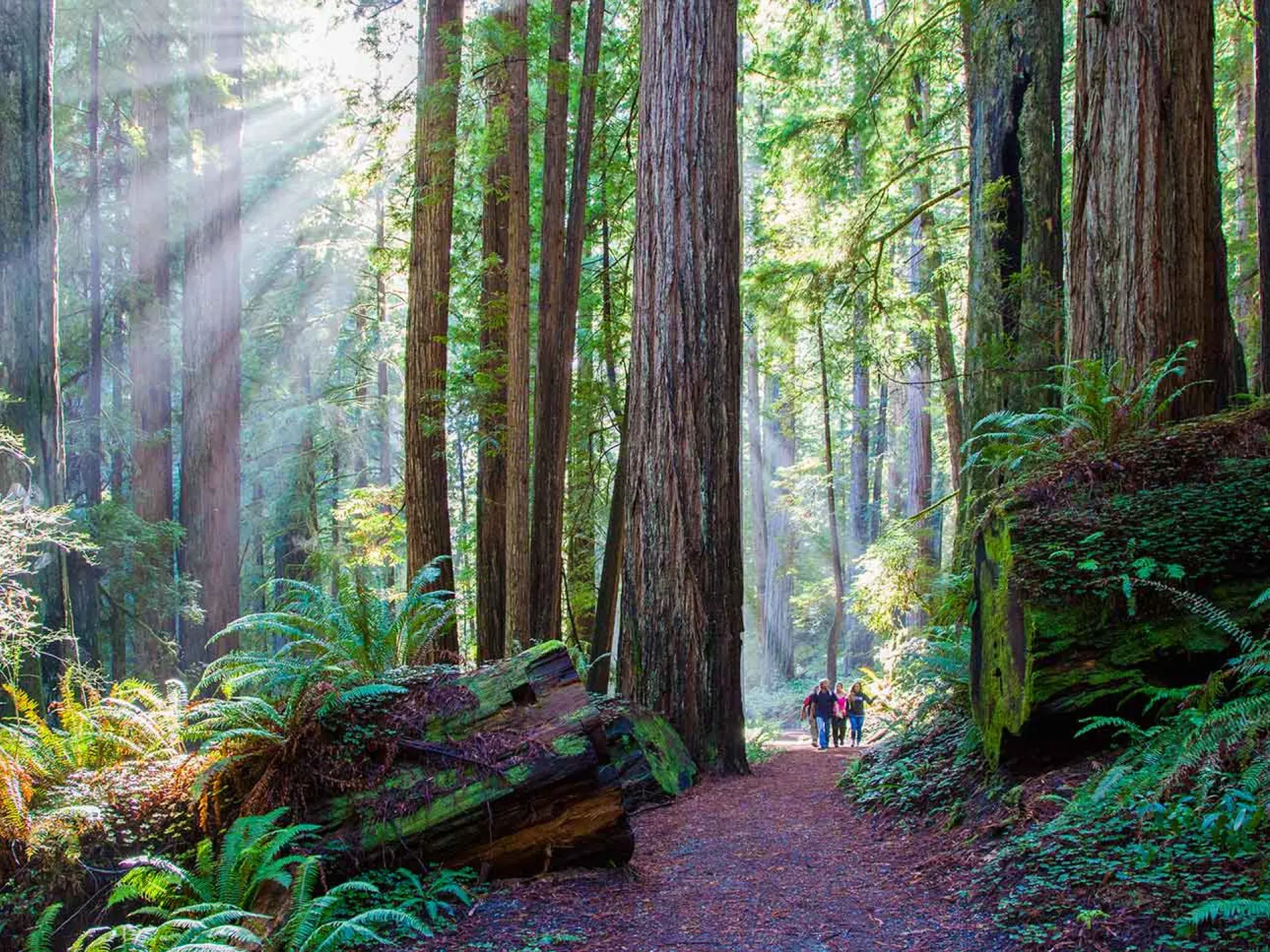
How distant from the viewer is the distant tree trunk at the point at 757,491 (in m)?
32.6

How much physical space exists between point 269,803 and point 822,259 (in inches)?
397

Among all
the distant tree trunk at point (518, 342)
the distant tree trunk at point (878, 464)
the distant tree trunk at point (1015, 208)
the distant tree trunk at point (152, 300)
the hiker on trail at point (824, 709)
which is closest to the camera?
the distant tree trunk at point (1015, 208)

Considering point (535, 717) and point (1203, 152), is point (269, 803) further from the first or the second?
point (1203, 152)

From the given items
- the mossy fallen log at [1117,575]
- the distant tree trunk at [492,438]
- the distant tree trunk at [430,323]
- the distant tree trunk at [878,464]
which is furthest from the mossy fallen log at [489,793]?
the distant tree trunk at [878,464]

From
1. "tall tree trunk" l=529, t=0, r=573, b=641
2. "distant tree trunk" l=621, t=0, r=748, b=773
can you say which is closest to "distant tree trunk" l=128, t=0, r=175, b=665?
"tall tree trunk" l=529, t=0, r=573, b=641

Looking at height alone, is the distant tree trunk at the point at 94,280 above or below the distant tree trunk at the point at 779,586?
above

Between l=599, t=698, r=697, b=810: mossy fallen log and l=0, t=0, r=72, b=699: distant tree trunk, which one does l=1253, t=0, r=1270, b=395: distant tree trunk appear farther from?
l=0, t=0, r=72, b=699: distant tree trunk

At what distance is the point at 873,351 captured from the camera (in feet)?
43.1

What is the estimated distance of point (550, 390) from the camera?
9961 mm

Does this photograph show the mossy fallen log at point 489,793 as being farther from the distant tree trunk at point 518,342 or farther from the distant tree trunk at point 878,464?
the distant tree trunk at point 878,464

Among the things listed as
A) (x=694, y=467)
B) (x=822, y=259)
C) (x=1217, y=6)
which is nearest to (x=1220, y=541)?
(x=694, y=467)

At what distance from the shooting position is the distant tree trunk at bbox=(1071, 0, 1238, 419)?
5.62m

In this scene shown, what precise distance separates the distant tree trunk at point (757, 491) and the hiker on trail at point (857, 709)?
53.6ft

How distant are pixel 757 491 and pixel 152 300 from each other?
21208mm
